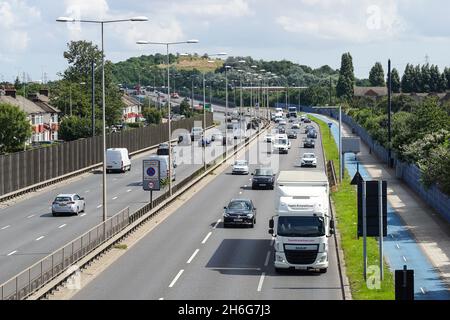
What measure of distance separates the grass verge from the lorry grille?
152 centimetres

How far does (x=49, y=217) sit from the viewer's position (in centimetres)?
5653

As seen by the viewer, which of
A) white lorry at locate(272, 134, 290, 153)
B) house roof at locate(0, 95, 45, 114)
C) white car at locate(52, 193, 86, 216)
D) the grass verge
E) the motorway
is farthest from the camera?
house roof at locate(0, 95, 45, 114)

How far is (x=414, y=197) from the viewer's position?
217 ft

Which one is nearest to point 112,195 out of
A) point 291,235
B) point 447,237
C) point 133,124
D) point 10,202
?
point 10,202

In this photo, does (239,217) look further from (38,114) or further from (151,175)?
(38,114)

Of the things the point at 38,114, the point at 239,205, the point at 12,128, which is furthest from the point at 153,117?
the point at 239,205

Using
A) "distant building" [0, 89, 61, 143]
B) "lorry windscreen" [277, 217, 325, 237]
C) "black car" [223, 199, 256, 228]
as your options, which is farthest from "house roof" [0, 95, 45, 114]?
"lorry windscreen" [277, 217, 325, 237]

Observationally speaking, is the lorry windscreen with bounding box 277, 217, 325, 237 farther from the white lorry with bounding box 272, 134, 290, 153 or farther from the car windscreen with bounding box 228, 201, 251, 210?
the white lorry with bounding box 272, 134, 290, 153

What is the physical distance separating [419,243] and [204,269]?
42.6 ft

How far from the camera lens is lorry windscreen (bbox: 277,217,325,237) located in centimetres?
3634

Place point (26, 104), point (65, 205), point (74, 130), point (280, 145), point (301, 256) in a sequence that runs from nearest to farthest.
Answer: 1. point (301, 256)
2. point (65, 205)
3. point (280, 145)
4. point (74, 130)
5. point (26, 104)
